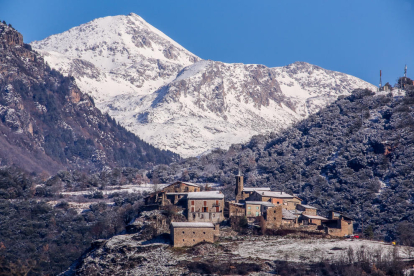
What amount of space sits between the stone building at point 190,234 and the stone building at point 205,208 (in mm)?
6643

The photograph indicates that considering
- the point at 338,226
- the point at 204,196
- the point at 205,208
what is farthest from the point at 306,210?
the point at 205,208

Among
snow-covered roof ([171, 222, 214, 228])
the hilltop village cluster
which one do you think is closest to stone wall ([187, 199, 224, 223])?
the hilltop village cluster

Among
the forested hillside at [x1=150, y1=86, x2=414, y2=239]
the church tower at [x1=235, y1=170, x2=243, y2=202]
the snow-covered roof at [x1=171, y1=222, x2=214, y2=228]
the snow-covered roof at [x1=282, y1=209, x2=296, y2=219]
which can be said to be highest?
the forested hillside at [x1=150, y1=86, x2=414, y2=239]

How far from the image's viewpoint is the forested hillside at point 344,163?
12662 cm

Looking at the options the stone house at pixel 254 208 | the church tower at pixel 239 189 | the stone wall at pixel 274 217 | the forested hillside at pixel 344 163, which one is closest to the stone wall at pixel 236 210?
the stone house at pixel 254 208

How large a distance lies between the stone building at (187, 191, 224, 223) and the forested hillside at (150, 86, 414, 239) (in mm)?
30119

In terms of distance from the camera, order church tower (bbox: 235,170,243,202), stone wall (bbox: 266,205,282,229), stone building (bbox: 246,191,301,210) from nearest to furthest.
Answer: stone wall (bbox: 266,205,282,229) → stone building (bbox: 246,191,301,210) → church tower (bbox: 235,170,243,202)

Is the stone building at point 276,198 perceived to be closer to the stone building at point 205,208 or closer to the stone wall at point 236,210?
the stone wall at point 236,210

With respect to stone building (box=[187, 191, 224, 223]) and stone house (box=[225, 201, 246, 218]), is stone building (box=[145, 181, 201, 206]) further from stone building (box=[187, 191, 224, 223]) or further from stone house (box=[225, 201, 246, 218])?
stone house (box=[225, 201, 246, 218])

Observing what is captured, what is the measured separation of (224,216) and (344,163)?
185 ft

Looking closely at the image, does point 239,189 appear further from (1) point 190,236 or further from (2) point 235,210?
(1) point 190,236

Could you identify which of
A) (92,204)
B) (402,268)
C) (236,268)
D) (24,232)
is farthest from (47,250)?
(402,268)

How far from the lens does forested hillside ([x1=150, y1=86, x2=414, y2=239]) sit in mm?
126625

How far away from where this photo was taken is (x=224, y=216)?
96.3 meters
